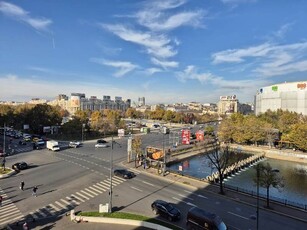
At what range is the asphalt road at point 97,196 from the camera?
28312 millimetres

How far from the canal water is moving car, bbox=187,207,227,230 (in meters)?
15.7

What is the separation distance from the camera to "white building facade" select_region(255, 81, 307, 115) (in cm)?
13712

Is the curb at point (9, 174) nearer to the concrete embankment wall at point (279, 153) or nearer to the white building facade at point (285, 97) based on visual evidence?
the concrete embankment wall at point (279, 153)

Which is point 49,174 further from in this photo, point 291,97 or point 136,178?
point 291,97

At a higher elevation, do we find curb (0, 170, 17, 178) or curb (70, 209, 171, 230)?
curb (0, 170, 17, 178)

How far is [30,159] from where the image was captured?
55719mm

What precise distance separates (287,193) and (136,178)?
26094 millimetres

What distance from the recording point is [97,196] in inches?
1352

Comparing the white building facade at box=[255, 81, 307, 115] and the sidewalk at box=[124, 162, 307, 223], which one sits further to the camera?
the white building facade at box=[255, 81, 307, 115]

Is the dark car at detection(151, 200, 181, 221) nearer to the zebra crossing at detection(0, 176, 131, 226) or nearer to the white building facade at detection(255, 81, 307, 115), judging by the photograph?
the zebra crossing at detection(0, 176, 131, 226)

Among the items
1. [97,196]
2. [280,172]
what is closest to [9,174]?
[97,196]

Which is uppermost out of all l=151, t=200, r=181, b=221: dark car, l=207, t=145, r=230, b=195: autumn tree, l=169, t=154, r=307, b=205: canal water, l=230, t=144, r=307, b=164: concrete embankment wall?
l=207, t=145, r=230, b=195: autumn tree

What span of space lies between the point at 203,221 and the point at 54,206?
17911 millimetres

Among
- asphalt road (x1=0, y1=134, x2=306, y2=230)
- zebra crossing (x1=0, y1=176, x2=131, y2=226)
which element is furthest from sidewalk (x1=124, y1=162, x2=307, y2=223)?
zebra crossing (x1=0, y1=176, x2=131, y2=226)
